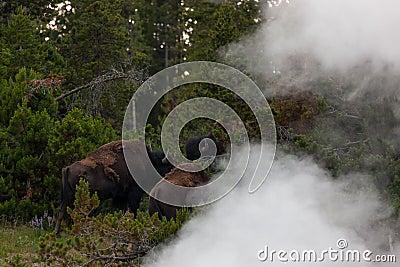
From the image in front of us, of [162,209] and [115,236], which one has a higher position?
[162,209]

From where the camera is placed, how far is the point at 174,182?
974 centimetres

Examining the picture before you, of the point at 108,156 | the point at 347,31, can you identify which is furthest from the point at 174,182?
the point at 347,31

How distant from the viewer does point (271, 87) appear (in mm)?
12555

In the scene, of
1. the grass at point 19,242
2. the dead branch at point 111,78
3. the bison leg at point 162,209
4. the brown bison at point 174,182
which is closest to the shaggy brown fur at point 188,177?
the brown bison at point 174,182

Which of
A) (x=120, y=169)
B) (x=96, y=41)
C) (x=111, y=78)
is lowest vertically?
(x=120, y=169)

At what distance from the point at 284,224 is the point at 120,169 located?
18.2 ft

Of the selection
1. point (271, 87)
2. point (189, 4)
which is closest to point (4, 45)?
point (271, 87)

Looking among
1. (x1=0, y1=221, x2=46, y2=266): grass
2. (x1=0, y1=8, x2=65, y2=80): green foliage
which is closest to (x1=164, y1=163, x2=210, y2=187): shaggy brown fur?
(x1=0, y1=221, x2=46, y2=266): grass

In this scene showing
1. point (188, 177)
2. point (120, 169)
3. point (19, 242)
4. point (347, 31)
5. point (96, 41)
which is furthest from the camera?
point (96, 41)

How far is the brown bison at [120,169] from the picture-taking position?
39.3ft

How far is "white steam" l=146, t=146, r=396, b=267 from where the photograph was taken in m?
7.06

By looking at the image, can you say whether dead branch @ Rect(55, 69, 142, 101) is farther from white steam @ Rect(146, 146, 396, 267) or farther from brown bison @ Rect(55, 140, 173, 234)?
white steam @ Rect(146, 146, 396, 267)

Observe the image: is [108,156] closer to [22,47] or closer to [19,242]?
[19,242]

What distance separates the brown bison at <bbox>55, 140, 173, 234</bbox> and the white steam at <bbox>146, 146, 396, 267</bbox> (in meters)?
4.55
